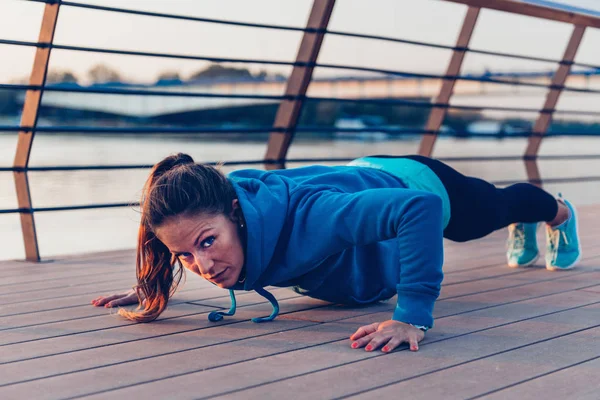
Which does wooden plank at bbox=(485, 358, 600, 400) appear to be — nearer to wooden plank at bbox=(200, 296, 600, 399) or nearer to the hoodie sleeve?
wooden plank at bbox=(200, 296, 600, 399)

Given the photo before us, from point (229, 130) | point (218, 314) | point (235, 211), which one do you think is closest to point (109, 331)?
point (218, 314)

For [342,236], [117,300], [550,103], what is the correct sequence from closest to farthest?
1. [342,236]
2. [117,300]
3. [550,103]

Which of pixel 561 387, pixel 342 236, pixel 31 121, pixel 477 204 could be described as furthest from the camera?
pixel 31 121

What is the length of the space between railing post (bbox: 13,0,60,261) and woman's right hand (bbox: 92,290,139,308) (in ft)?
2.97

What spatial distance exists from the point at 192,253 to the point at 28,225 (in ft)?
4.55

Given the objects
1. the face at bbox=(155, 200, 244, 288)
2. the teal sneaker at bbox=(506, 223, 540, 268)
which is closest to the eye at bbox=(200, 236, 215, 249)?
the face at bbox=(155, 200, 244, 288)

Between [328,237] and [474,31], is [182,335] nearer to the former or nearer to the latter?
[328,237]

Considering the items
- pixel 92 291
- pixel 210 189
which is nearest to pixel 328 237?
pixel 210 189

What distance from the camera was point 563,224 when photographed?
2363 millimetres

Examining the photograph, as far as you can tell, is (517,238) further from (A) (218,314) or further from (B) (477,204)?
(A) (218,314)

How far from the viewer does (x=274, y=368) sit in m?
1.32

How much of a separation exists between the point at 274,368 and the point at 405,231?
14.9 inches

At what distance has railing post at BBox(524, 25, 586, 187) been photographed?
4.59 metres

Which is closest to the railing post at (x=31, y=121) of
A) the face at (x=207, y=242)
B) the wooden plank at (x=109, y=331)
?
the wooden plank at (x=109, y=331)
